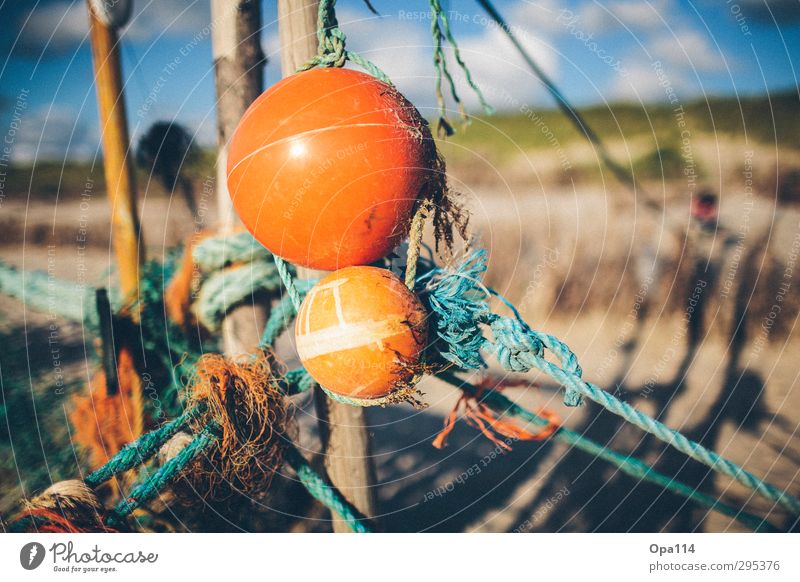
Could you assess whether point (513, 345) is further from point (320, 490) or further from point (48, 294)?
point (48, 294)

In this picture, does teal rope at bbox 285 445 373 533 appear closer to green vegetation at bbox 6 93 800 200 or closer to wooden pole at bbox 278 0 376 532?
wooden pole at bbox 278 0 376 532

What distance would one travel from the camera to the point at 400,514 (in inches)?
119

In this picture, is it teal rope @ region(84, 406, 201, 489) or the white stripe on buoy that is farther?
teal rope @ region(84, 406, 201, 489)

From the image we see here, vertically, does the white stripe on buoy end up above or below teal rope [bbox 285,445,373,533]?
above

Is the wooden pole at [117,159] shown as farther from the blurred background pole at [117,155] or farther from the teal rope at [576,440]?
the teal rope at [576,440]

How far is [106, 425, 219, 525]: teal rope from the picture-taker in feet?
5.79

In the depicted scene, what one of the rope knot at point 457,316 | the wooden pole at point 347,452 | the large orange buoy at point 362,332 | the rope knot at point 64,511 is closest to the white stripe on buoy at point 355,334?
the large orange buoy at point 362,332

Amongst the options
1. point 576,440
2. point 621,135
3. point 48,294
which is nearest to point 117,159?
point 48,294

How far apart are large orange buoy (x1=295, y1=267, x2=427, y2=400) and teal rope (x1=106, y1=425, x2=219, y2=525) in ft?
2.01

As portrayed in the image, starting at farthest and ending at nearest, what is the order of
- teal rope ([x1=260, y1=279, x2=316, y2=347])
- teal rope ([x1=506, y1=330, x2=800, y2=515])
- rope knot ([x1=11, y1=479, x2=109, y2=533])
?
1. teal rope ([x1=260, y1=279, x2=316, y2=347])
2. rope knot ([x1=11, y1=479, x2=109, y2=533])
3. teal rope ([x1=506, y1=330, x2=800, y2=515])

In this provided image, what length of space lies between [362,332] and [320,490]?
39.2 inches

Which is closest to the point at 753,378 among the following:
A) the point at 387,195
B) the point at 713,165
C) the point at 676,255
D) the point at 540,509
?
the point at 676,255

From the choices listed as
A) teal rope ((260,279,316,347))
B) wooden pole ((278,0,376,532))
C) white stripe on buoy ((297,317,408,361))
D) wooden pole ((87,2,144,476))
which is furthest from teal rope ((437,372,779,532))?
wooden pole ((87,2,144,476))

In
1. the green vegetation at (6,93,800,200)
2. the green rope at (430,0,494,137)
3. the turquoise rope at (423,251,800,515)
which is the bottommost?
the turquoise rope at (423,251,800,515)
